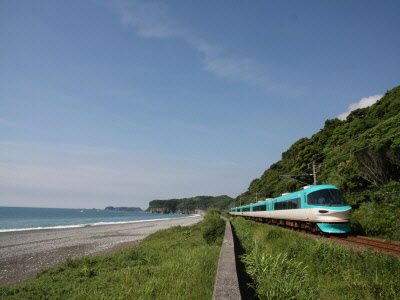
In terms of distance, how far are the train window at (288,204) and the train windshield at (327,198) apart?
2.23 meters

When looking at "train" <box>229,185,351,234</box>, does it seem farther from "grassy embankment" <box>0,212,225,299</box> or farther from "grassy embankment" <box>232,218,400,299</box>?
"grassy embankment" <box>0,212,225,299</box>

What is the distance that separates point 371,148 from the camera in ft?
72.0

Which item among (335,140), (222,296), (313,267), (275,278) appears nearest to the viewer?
(222,296)

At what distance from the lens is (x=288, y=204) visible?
20.7 m

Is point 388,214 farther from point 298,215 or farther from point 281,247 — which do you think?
point 281,247

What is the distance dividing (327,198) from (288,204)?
552 centimetres

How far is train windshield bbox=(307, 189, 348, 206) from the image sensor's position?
15023 millimetres

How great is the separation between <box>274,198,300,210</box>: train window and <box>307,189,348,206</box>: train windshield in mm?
2234

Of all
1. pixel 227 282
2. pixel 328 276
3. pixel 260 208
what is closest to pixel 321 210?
pixel 328 276

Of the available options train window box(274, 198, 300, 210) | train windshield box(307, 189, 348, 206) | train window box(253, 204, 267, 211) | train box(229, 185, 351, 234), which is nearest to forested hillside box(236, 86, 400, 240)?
train box(229, 185, 351, 234)

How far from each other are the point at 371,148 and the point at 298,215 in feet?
29.1

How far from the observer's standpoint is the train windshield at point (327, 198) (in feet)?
49.3

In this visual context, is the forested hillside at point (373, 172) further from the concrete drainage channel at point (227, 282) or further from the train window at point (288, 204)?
the concrete drainage channel at point (227, 282)

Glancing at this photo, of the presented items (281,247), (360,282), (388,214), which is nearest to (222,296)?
(360,282)
